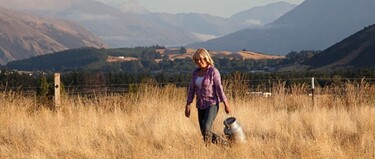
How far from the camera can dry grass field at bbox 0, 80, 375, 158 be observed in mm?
7477

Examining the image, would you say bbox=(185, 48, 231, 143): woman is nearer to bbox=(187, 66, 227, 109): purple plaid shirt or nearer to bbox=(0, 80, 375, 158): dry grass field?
bbox=(187, 66, 227, 109): purple plaid shirt

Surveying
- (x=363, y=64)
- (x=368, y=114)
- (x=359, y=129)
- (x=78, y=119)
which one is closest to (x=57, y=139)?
(x=78, y=119)

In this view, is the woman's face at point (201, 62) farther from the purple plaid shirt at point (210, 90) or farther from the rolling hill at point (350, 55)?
the rolling hill at point (350, 55)

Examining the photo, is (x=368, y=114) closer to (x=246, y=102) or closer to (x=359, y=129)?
(x=359, y=129)

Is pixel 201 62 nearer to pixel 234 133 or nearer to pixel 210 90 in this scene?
pixel 210 90

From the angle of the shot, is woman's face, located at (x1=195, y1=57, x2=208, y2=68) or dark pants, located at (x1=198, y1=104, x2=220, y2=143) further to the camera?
dark pants, located at (x1=198, y1=104, x2=220, y2=143)

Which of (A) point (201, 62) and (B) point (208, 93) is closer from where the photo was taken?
(A) point (201, 62)

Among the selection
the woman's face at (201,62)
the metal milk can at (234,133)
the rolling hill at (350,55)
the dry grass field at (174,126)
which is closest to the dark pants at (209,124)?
the dry grass field at (174,126)

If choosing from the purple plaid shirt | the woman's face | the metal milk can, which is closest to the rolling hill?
the metal milk can

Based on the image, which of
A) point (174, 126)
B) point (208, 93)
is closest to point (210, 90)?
point (208, 93)

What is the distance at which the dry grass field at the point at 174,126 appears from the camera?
7477 millimetres

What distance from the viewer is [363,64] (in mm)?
133000

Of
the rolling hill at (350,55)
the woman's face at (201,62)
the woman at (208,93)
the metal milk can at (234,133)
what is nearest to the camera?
the woman's face at (201,62)

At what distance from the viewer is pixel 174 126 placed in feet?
30.9
